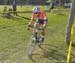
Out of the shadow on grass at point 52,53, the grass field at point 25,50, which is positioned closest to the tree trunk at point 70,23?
the grass field at point 25,50

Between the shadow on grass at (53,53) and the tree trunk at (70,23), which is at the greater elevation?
the tree trunk at (70,23)

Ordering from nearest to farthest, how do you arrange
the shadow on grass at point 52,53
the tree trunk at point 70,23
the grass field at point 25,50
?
1. the grass field at point 25,50
2. the shadow on grass at point 52,53
3. the tree trunk at point 70,23

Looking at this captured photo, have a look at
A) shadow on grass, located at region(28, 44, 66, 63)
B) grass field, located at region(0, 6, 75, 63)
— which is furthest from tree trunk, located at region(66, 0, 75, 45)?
shadow on grass, located at region(28, 44, 66, 63)

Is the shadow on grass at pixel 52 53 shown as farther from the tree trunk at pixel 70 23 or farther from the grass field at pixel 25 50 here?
the tree trunk at pixel 70 23

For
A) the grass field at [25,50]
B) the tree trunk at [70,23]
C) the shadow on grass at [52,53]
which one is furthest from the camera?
the tree trunk at [70,23]

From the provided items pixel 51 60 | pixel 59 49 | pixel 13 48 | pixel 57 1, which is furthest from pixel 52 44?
pixel 57 1

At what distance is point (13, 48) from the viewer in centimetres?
1436

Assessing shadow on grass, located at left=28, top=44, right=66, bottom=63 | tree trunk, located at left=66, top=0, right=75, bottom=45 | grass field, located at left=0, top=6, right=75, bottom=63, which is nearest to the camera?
grass field, located at left=0, top=6, right=75, bottom=63

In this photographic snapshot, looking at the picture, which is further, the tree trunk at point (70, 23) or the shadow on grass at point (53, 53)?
the tree trunk at point (70, 23)

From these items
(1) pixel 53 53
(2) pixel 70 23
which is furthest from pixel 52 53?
(2) pixel 70 23

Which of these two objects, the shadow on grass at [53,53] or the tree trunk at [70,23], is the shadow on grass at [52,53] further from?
the tree trunk at [70,23]

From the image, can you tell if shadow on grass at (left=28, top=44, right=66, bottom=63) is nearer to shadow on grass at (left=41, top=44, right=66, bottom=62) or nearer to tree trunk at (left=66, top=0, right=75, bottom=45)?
shadow on grass at (left=41, top=44, right=66, bottom=62)

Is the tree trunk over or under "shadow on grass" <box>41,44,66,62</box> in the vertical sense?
over

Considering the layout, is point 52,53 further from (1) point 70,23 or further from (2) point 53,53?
(1) point 70,23
